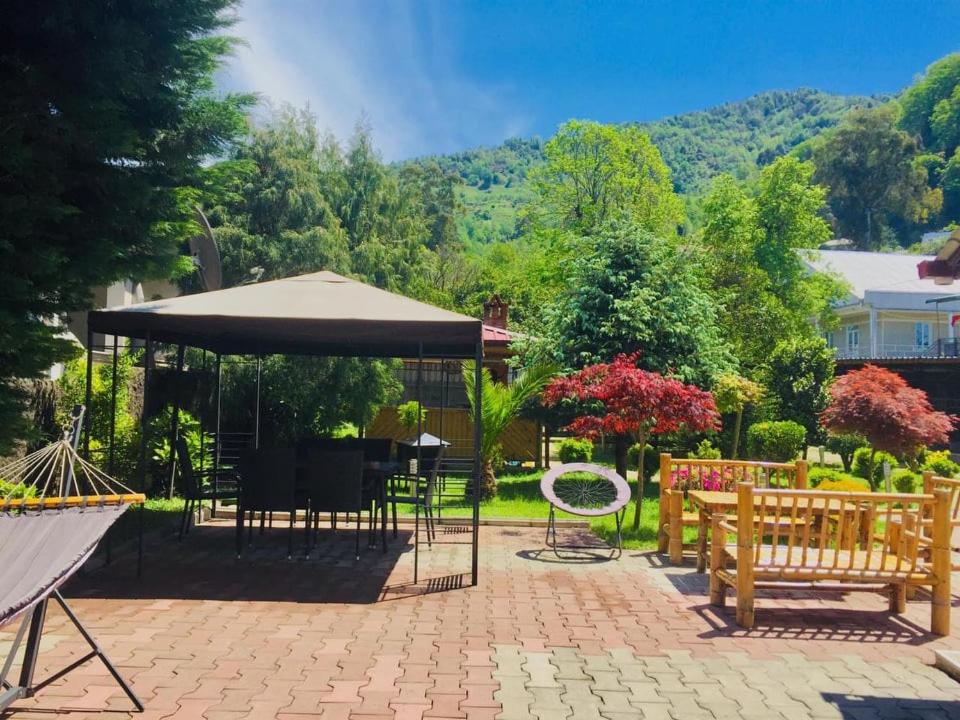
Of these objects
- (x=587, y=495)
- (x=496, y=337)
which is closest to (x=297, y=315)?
(x=587, y=495)

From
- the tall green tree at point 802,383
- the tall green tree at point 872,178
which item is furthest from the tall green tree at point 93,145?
the tall green tree at point 872,178

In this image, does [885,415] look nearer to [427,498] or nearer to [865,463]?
[865,463]

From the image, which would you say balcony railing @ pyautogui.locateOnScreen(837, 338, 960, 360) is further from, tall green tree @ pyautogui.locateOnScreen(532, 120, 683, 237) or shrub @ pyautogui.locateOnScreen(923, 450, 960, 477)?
shrub @ pyautogui.locateOnScreen(923, 450, 960, 477)

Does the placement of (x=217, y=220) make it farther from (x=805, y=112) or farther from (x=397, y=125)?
(x=805, y=112)

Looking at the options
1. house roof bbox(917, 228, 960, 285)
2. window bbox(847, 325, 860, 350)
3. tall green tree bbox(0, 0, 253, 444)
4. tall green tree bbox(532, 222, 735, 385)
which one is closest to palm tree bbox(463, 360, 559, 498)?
tall green tree bbox(532, 222, 735, 385)

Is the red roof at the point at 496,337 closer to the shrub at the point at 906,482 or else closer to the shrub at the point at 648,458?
the shrub at the point at 648,458

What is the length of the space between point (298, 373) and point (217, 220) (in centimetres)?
908

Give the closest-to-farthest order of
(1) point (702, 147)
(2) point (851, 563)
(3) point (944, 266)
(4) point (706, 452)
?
(3) point (944, 266) < (2) point (851, 563) < (4) point (706, 452) < (1) point (702, 147)

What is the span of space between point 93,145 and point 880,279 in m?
36.6

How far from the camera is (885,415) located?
11586 millimetres

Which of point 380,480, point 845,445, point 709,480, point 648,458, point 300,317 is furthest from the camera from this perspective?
point 845,445

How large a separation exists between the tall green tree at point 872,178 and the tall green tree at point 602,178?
3803cm

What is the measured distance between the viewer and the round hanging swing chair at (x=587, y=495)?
25.8 feet

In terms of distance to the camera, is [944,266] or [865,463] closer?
[944,266]
